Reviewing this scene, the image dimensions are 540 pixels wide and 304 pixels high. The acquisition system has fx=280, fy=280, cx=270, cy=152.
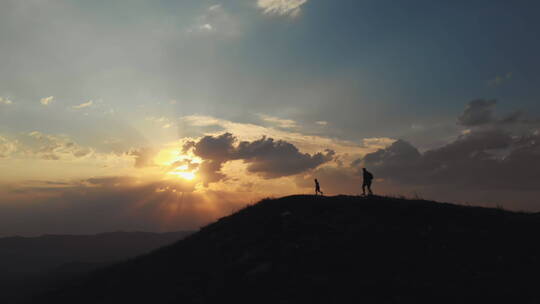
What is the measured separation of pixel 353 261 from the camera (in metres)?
14.8

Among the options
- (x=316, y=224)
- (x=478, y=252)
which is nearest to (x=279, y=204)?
(x=316, y=224)

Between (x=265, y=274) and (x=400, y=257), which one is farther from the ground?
(x=400, y=257)

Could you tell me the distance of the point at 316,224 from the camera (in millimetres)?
20797

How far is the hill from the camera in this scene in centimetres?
1213

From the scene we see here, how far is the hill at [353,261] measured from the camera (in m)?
12.1

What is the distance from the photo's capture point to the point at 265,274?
15602 millimetres

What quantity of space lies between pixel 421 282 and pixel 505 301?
284 cm

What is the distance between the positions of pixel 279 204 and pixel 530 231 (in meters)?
18.8

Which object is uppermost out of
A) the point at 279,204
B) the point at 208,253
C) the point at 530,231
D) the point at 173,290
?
the point at 279,204

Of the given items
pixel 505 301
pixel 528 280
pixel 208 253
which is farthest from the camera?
pixel 208 253

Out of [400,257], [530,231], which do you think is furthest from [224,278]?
[530,231]

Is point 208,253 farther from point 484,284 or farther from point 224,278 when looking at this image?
point 484,284

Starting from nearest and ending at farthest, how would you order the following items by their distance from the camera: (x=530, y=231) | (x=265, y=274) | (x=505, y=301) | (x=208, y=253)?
(x=505, y=301) < (x=265, y=274) < (x=530, y=231) < (x=208, y=253)

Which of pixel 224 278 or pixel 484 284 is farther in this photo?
pixel 224 278
